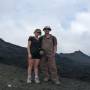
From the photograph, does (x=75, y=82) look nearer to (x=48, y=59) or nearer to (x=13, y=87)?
(x=48, y=59)

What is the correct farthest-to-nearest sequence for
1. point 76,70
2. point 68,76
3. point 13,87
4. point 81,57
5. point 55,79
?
point 81,57, point 76,70, point 68,76, point 55,79, point 13,87

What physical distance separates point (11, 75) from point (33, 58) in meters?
1.91

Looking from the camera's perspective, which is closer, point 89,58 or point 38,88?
point 38,88

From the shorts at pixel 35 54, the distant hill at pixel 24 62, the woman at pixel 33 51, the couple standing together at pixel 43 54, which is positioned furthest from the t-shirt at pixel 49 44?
the distant hill at pixel 24 62

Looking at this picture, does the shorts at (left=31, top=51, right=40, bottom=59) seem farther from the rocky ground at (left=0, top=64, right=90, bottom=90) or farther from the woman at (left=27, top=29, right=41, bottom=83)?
the rocky ground at (left=0, top=64, right=90, bottom=90)

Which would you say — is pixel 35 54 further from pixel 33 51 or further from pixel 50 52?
pixel 50 52

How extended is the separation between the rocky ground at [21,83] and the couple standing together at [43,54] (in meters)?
0.38

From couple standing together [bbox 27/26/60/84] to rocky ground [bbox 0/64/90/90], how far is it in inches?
14.9

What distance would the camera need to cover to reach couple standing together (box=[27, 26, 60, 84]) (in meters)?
17.8

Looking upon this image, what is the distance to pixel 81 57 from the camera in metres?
36.6

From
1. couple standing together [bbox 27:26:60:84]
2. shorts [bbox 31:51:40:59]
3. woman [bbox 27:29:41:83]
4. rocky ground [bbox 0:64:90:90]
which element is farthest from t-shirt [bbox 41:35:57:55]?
rocky ground [bbox 0:64:90:90]

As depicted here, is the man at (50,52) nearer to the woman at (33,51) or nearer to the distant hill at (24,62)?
the woman at (33,51)

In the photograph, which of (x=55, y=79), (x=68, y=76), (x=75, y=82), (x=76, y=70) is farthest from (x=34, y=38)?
(x=76, y=70)

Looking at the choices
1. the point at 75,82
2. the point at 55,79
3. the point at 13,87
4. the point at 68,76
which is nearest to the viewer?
the point at 13,87
